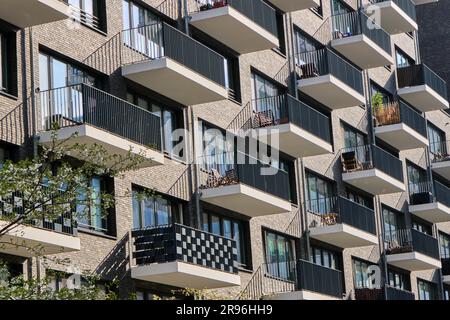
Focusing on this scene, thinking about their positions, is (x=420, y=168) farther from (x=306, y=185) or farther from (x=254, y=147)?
(x=254, y=147)

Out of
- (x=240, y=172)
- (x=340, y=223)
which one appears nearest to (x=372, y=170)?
(x=340, y=223)

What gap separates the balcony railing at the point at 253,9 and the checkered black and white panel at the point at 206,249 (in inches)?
289

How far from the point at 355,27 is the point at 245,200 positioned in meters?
14.3

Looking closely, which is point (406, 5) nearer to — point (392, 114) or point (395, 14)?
point (395, 14)

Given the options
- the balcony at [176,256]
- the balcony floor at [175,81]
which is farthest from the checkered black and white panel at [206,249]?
the balcony floor at [175,81]

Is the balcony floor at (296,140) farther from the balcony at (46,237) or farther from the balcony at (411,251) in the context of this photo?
the balcony at (46,237)

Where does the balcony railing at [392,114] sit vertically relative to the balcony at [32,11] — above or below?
above

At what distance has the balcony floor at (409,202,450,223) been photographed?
51812 mm

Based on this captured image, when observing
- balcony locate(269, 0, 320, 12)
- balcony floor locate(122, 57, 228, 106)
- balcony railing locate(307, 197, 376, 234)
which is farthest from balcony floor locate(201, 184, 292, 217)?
balcony locate(269, 0, 320, 12)

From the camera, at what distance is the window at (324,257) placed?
4159cm

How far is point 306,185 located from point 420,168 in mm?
15452

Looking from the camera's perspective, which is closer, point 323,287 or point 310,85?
point 323,287
